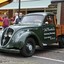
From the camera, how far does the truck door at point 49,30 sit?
39.0ft

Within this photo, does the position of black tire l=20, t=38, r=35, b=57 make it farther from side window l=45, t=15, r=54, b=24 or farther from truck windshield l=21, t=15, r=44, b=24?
side window l=45, t=15, r=54, b=24

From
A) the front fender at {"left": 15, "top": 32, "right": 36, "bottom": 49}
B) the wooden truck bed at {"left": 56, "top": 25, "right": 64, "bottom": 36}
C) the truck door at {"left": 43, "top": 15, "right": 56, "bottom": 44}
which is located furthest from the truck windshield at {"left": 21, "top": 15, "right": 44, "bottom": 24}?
the front fender at {"left": 15, "top": 32, "right": 36, "bottom": 49}

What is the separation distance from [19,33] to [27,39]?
42 centimetres

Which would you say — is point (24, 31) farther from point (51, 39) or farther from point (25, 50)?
point (51, 39)

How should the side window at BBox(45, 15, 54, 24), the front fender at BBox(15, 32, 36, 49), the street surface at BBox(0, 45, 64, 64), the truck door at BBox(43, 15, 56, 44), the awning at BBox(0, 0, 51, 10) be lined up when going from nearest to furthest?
the street surface at BBox(0, 45, 64, 64), the front fender at BBox(15, 32, 36, 49), the truck door at BBox(43, 15, 56, 44), the side window at BBox(45, 15, 54, 24), the awning at BBox(0, 0, 51, 10)

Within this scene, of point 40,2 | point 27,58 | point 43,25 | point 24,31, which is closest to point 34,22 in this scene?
point 43,25

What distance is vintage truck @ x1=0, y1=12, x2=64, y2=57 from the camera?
1068 centimetres

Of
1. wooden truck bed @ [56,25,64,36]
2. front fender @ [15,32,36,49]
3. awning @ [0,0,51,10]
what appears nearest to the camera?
front fender @ [15,32,36,49]

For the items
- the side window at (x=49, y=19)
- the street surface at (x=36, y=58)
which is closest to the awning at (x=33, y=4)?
the side window at (x=49, y=19)

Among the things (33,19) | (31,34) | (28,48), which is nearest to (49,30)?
(33,19)

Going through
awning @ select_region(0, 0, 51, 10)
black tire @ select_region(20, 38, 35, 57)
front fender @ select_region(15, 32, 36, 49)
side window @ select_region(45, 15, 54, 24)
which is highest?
awning @ select_region(0, 0, 51, 10)

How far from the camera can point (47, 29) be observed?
39.4 feet

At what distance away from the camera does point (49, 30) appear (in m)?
12.1

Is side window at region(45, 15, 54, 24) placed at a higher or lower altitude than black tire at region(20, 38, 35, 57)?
higher
